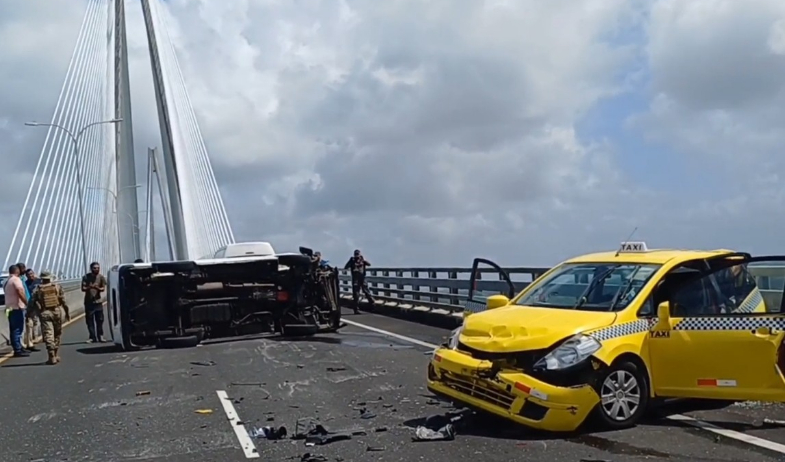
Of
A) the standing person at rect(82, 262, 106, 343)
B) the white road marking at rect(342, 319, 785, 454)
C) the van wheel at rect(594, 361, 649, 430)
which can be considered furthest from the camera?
the standing person at rect(82, 262, 106, 343)

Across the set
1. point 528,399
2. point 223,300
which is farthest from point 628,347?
point 223,300

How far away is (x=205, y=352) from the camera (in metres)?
15.6

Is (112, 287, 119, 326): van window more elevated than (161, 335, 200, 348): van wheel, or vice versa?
(112, 287, 119, 326): van window

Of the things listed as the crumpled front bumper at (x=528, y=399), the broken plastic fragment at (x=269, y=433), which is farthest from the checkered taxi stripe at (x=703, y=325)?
the broken plastic fragment at (x=269, y=433)

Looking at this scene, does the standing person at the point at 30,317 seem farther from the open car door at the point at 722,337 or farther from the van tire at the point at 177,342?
the open car door at the point at 722,337

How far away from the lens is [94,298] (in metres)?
18.4

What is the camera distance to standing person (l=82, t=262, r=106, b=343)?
60.1ft

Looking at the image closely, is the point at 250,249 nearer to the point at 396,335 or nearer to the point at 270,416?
the point at 396,335

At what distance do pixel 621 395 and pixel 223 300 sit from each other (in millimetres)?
10228

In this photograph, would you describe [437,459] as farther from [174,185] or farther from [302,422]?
[174,185]

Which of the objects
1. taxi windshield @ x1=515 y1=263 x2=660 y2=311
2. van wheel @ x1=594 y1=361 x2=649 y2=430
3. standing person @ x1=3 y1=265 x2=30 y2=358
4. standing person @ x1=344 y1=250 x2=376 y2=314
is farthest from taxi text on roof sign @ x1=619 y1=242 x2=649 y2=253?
standing person @ x1=344 y1=250 x2=376 y2=314

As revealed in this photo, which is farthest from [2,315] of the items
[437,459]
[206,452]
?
[437,459]

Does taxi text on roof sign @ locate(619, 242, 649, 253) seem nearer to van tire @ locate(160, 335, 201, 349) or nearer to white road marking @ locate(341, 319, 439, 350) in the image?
white road marking @ locate(341, 319, 439, 350)

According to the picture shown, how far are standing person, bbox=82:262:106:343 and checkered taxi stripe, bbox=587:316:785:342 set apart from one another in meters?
13.1
